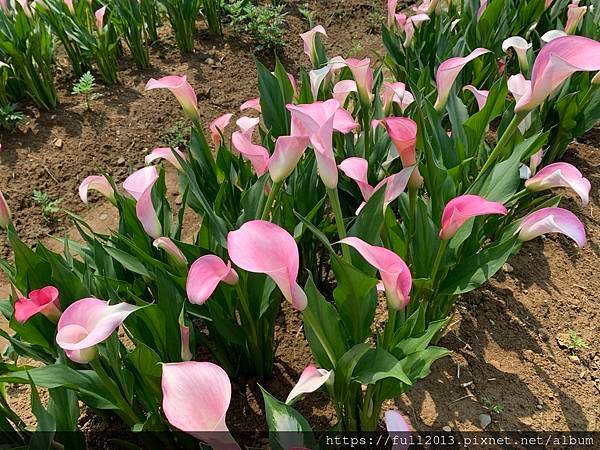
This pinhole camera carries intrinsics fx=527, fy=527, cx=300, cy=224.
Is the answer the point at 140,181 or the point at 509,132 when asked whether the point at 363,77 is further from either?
the point at 140,181

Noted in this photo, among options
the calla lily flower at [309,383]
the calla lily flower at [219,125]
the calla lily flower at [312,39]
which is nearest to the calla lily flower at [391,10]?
the calla lily flower at [312,39]

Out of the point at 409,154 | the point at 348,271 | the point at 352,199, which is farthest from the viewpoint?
the point at 352,199

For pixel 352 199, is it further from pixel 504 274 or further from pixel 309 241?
pixel 504 274

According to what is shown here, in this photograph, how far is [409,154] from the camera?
974mm

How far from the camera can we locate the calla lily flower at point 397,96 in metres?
1.31

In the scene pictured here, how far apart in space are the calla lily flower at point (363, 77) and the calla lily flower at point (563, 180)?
17.4 inches

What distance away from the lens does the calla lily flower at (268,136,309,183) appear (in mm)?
829

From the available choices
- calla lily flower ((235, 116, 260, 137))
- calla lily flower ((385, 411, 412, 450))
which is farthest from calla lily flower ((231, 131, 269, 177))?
calla lily flower ((385, 411, 412, 450))

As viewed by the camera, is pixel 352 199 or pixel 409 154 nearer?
pixel 409 154

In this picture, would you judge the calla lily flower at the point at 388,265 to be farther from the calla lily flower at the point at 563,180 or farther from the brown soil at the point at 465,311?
the brown soil at the point at 465,311

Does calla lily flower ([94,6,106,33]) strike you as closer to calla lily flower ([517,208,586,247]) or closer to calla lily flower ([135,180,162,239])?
calla lily flower ([135,180,162,239])

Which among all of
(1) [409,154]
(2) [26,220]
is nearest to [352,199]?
(1) [409,154]

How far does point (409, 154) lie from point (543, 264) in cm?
80

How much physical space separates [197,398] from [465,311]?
98 cm
